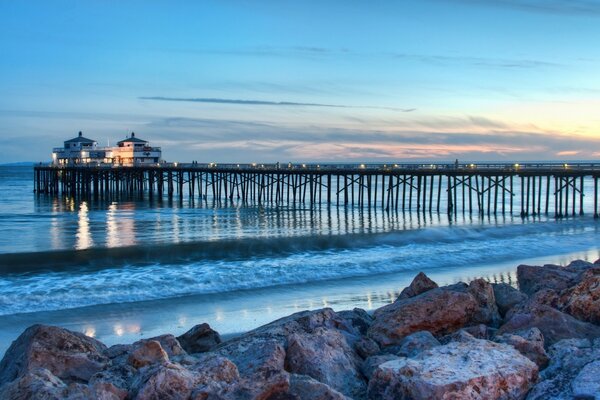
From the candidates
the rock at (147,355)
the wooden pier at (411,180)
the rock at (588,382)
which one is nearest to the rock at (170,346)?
the rock at (147,355)

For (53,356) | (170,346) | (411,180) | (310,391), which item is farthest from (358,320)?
(411,180)

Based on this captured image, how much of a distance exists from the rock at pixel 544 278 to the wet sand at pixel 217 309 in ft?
11.6

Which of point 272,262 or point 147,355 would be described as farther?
point 272,262

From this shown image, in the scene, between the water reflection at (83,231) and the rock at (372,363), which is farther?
the water reflection at (83,231)

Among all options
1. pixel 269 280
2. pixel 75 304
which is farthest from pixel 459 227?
pixel 75 304

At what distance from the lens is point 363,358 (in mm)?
7422

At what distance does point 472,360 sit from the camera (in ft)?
19.3

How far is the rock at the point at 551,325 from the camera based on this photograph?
301 inches

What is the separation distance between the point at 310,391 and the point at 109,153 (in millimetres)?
68509

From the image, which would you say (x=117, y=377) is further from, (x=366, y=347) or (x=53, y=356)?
(x=366, y=347)

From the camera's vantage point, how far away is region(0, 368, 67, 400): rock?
17.9ft

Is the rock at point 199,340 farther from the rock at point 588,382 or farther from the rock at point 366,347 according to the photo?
the rock at point 588,382

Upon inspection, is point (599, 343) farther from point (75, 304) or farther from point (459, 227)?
point (459, 227)

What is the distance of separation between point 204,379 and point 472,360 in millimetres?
2348
